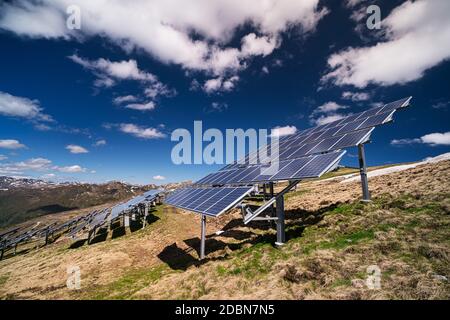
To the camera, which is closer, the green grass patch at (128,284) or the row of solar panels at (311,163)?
the green grass patch at (128,284)

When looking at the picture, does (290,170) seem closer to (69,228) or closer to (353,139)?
(353,139)

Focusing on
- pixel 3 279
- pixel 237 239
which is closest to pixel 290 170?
pixel 237 239

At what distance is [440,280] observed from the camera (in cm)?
776

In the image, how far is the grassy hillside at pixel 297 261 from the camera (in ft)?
28.6

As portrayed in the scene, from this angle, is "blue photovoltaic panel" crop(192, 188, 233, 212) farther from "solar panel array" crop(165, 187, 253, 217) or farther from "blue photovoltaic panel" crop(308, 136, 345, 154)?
"blue photovoltaic panel" crop(308, 136, 345, 154)

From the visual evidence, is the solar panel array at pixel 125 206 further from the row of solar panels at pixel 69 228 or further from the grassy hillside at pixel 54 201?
the grassy hillside at pixel 54 201

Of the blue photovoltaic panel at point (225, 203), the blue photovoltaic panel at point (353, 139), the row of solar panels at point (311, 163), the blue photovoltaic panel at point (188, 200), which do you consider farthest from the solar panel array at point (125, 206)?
the blue photovoltaic panel at point (353, 139)

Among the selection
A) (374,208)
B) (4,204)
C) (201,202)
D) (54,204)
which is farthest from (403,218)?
(4,204)

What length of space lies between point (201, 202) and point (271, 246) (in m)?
5.62

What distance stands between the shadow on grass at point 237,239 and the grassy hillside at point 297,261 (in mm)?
99

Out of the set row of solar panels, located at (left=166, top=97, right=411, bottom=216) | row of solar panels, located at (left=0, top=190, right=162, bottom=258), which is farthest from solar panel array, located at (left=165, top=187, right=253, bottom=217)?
row of solar panels, located at (left=0, top=190, right=162, bottom=258)

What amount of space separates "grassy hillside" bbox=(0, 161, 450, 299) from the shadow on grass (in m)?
0.10

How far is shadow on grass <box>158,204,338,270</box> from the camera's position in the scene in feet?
51.3
